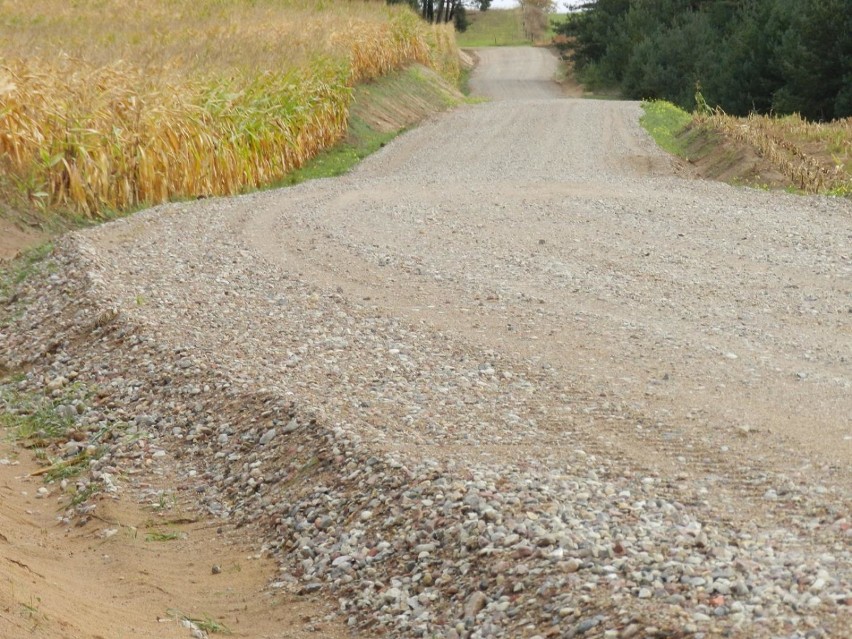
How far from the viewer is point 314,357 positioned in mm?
7918

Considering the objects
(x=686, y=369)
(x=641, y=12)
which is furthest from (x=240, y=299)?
(x=641, y=12)

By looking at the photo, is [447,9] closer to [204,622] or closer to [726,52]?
[726,52]

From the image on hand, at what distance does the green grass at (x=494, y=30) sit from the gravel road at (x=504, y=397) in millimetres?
64655

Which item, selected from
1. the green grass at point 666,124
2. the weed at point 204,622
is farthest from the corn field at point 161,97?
the weed at point 204,622

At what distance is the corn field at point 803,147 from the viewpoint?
16.5 m

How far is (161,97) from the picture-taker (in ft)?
51.5

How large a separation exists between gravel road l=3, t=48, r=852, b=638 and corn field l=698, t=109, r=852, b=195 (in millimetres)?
2859

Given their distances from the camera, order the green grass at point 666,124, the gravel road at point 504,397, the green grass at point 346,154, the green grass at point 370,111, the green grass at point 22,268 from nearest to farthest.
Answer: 1. the gravel road at point 504,397
2. the green grass at point 22,268
3. the green grass at point 346,154
4. the green grass at point 370,111
5. the green grass at point 666,124

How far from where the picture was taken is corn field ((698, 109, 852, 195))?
16516 millimetres

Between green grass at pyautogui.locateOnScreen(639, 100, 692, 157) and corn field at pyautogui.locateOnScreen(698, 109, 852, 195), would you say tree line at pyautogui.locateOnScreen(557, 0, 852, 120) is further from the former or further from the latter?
corn field at pyautogui.locateOnScreen(698, 109, 852, 195)

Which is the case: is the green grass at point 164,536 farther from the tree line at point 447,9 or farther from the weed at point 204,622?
the tree line at point 447,9

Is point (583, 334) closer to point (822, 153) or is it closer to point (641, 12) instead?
point (822, 153)

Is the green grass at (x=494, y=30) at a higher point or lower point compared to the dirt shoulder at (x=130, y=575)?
higher

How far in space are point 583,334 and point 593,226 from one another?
16.4 feet
